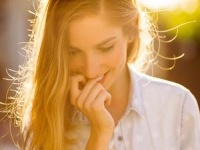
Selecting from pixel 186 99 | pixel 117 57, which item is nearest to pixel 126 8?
pixel 117 57

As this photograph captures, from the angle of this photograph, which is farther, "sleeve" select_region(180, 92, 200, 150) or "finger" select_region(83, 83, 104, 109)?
"sleeve" select_region(180, 92, 200, 150)

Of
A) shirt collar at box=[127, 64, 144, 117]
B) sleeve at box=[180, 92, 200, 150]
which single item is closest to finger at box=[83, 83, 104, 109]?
shirt collar at box=[127, 64, 144, 117]

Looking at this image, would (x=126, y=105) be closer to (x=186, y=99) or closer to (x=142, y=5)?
(x=186, y=99)

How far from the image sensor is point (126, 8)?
2.72 meters

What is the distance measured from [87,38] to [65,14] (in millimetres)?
132

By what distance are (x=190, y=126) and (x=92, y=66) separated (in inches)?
19.9

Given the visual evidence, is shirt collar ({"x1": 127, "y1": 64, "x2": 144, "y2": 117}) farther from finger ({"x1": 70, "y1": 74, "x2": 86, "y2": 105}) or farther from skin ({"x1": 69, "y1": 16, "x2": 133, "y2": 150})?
finger ({"x1": 70, "y1": 74, "x2": 86, "y2": 105})

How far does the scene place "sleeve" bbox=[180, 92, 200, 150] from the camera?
276 cm

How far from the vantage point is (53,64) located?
2627mm

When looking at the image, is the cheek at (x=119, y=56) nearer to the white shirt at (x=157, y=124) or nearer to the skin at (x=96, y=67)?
the skin at (x=96, y=67)

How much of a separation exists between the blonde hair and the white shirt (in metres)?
0.11

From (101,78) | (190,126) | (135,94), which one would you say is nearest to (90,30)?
(101,78)

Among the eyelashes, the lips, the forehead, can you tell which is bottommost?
the lips

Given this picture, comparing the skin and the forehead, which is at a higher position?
the forehead
